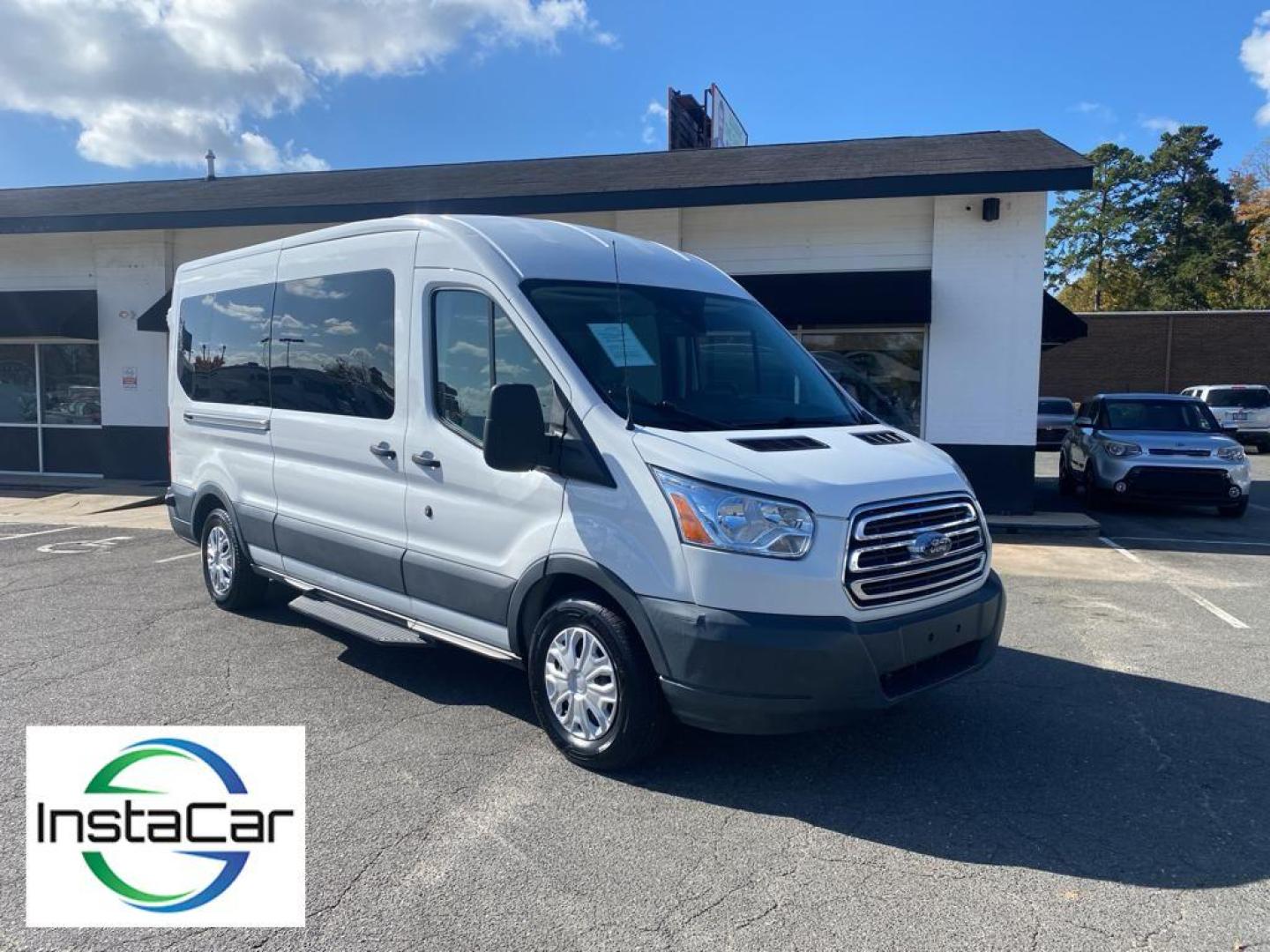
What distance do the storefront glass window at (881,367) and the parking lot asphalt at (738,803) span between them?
6190 mm

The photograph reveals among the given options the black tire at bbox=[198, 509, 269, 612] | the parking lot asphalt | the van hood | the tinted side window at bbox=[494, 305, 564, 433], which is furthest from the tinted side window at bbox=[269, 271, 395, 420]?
the van hood

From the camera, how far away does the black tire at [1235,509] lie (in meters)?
12.2

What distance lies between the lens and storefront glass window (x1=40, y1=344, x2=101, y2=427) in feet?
51.6

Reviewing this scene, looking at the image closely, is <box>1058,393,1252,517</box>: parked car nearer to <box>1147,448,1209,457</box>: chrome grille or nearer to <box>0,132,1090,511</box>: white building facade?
<box>1147,448,1209,457</box>: chrome grille

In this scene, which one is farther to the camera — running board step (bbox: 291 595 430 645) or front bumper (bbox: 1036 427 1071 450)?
front bumper (bbox: 1036 427 1071 450)

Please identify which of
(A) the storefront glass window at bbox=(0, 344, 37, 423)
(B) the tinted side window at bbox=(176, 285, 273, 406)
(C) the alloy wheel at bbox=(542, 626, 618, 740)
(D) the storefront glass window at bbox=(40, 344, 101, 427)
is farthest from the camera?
(A) the storefront glass window at bbox=(0, 344, 37, 423)

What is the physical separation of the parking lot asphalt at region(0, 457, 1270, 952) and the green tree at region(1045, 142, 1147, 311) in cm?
4778

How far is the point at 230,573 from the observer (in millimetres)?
6656

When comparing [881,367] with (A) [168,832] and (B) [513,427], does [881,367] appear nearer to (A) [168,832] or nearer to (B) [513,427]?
(B) [513,427]

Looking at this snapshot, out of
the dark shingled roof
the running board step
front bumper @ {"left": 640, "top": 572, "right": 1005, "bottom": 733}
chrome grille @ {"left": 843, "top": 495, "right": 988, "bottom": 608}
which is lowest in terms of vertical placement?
the running board step

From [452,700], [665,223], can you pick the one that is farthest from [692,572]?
[665,223]

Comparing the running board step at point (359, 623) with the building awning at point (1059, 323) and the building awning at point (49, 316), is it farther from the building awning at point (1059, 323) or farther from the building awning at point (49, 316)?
the building awning at point (49, 316)

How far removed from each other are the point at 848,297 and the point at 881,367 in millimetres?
1183

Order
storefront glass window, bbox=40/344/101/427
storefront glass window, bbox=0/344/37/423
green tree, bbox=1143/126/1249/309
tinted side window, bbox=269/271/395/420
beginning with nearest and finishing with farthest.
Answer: tinted side window, bbox=269/271/395/420
storefront glass window, bbox=40/344/101/427
storefront glass window, bbox=0/344/37/423
green tree, bbox=1143/126/1249/309
